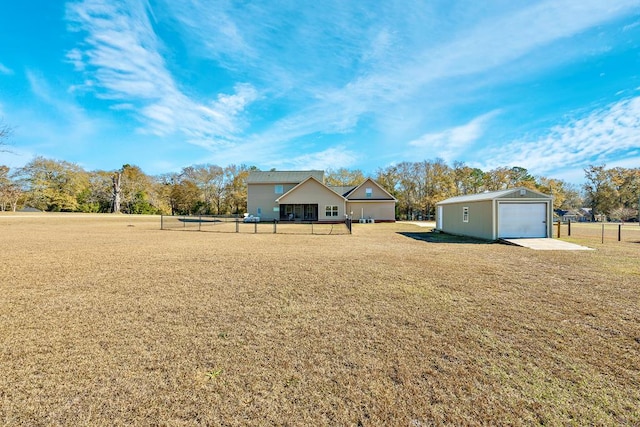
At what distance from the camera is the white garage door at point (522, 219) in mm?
14453

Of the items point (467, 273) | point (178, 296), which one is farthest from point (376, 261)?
point (178, 296)

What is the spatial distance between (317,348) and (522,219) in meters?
15.2

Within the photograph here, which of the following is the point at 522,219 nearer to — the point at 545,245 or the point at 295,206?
the point at 545,245

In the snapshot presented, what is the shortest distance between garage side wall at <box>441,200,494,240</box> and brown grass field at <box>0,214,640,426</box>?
321 inches

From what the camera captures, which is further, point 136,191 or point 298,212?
point 136,191

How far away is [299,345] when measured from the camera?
3.52 metres

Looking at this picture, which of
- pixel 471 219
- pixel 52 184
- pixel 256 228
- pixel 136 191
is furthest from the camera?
pixel 136 191

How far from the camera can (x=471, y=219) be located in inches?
655

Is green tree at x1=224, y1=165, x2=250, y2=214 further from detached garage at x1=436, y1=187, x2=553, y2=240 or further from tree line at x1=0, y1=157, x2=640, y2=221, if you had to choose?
detached garage at x1=436, y1=187, x2=553, y2=240

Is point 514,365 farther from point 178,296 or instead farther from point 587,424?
point 178,296

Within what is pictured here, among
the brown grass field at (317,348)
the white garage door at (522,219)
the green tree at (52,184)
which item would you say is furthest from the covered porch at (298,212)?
the green tree at (52,184)

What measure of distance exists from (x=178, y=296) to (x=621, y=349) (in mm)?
6602

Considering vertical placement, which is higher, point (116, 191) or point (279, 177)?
point (279, 177)

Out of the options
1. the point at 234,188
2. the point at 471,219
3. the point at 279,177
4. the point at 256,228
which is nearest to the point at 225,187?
the point at 234,188
